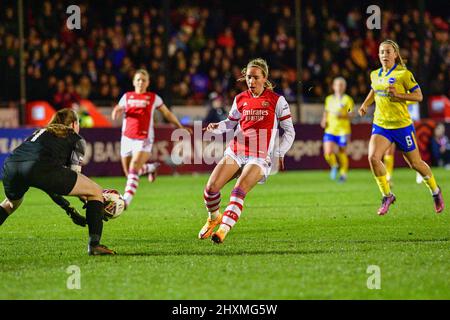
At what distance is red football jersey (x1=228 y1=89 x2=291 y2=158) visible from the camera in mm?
9914

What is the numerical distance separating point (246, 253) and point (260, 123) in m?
1.71

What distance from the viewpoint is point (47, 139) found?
880 cm

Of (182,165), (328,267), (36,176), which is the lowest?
(182,165)

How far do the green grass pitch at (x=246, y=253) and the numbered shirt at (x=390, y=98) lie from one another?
4.41 ft

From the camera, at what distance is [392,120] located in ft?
40.8

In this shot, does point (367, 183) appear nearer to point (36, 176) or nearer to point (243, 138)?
point (243, 138)

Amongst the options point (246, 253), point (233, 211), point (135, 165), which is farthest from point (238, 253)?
point (135, 165)

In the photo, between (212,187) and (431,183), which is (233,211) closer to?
(212,187)

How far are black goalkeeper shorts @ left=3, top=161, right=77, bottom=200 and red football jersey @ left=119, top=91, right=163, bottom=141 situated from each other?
19.4ft

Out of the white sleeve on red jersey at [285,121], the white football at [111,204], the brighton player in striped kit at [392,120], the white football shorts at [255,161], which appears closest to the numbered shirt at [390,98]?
the brighton player in striped kit at [392,120]

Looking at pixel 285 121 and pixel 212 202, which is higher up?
pixel 285 121

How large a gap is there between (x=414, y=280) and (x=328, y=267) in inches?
36.8

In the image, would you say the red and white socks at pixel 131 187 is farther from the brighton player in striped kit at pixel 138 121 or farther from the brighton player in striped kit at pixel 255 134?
the brighton player in striped kit at pixel 255 134

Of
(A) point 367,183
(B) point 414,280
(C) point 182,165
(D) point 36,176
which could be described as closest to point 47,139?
(D) point 36,176
